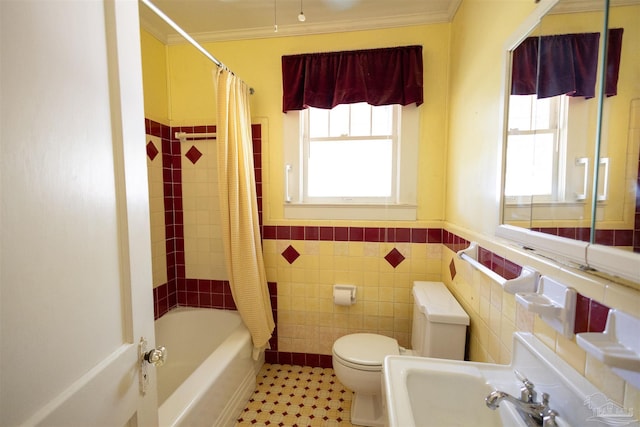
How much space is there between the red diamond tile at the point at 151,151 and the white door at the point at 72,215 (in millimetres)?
1307

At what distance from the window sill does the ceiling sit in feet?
4.04

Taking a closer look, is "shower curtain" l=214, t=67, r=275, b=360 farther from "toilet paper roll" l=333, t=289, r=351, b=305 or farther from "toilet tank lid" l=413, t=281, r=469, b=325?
"toilet tank lid" l=413, t=281, r=469, b=325

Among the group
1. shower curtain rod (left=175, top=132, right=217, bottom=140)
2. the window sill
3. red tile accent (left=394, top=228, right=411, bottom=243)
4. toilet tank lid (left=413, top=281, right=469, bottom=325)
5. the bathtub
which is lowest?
the bathtub

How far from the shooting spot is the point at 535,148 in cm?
88

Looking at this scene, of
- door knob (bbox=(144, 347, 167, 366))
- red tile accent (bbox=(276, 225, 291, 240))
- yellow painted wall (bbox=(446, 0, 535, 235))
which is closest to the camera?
door knob (bbox=(144, 347, 167, 366))

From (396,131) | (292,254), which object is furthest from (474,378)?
(396,131)

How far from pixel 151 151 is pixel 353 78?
151cm

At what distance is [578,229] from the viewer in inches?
26.4

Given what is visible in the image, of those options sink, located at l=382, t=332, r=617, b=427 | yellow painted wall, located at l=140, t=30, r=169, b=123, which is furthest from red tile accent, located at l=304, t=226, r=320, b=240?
yellow painted wall, located at l=140, t=30, r=169, b=123

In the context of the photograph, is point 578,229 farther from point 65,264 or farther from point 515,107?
point 65,264

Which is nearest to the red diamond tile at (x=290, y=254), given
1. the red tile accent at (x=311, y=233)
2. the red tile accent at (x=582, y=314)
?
the red tile accent at (x=311, y=233)

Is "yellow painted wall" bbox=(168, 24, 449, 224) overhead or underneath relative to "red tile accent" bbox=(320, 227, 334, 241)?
overhead

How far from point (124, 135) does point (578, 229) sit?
1178mm

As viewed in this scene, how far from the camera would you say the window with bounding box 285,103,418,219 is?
77.2 inches
